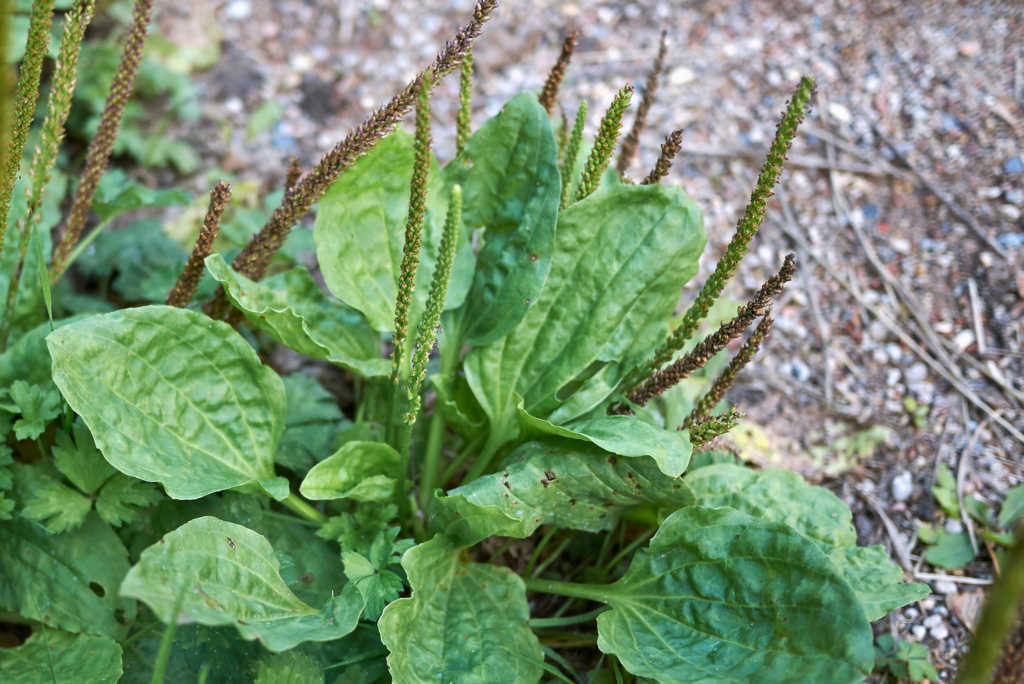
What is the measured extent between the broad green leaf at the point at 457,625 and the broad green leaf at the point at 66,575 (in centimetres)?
68

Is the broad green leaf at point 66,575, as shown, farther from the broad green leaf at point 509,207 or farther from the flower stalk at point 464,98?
the flower stalk at point 464,98

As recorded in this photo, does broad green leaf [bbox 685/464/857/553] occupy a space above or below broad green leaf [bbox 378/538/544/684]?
above

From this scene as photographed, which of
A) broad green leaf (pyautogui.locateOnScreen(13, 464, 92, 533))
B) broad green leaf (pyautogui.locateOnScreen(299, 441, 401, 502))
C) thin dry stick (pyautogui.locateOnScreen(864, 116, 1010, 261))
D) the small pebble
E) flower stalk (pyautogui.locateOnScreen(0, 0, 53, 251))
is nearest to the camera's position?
flower stalk (pyautogui.locateOnScreen(0, 0, 53, 251))

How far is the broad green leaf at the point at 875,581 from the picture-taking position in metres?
1.93

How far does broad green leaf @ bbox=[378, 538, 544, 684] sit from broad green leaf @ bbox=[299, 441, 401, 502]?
8.0 inches

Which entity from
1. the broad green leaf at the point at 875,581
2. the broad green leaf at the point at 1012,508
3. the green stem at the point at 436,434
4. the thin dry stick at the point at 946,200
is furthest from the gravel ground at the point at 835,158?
the green stem at the point at 436,434

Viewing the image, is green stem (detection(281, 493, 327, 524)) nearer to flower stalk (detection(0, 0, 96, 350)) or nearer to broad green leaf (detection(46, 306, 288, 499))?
broad green leaf (detection(46, 306, 288, 499))

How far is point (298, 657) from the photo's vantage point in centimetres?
188

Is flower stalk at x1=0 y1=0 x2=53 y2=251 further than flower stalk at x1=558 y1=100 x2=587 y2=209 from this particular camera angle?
No

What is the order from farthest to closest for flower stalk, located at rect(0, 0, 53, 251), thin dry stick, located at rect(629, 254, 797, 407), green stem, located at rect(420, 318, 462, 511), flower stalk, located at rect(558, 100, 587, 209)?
green stem, located at rect(420, 318, 462, 511) → flower stalk, located at rect(558, 100, 587, 209) → thin dry stick, located at rect(629, 254, 797, 407) → flower stalk, located at rect(0, 0, 53, 251)

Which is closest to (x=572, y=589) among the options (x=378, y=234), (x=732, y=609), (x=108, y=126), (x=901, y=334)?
(x=732, y=609)

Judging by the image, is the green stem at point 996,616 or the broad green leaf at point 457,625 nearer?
the green stem at point 996,616

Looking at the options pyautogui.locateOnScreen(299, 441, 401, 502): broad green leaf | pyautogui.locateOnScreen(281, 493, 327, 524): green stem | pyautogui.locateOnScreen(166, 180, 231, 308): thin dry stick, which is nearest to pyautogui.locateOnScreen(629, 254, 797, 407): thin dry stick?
pyautogui.locateOnScreen(299, 441, 401, 502): broad green leaf

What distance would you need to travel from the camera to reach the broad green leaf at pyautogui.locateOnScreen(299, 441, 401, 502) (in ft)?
6.73
